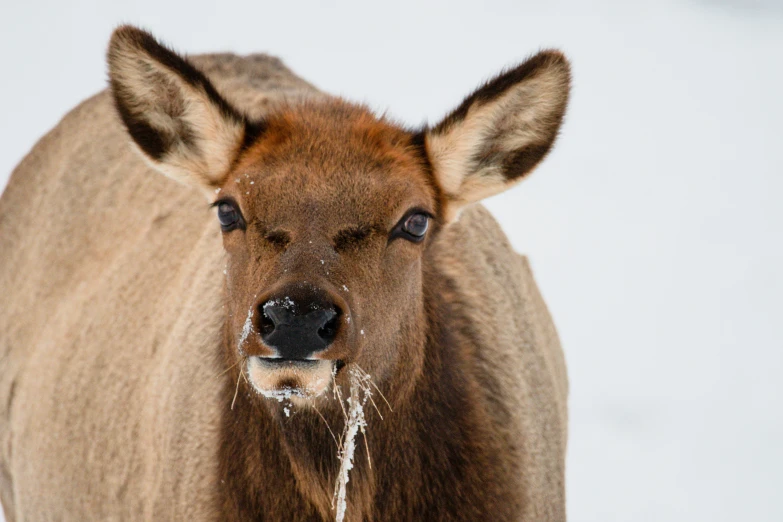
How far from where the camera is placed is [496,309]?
14.9 ft

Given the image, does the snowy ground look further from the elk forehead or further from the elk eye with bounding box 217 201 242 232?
the elk eye with bounding box 217 201 242 232

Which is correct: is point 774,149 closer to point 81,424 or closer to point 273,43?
point 273,43

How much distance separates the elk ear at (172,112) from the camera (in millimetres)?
3729

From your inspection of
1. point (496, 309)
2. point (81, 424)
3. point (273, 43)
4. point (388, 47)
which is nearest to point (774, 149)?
point (388, 47)

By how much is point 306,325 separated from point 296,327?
1.2 inches

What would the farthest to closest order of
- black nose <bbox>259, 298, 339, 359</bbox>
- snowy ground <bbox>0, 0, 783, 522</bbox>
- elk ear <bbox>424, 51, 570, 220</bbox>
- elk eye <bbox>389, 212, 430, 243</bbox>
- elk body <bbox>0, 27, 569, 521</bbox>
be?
1. snowy ground <bbox>0, 0, 783, 522</bbox>
2. elk ear <bbox>424, 51, 570, 220</bbox>
3. elk eye <bbox>389, 212, 430, 243</bbox>
4. elk body <bbox>0, 27, 569, 521</bbox>
5. black nose <bbox>259, 298, 339, 359</bbox>

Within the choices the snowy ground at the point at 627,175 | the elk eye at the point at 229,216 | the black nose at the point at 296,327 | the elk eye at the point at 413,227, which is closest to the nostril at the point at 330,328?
the black nose at the point at 296,327

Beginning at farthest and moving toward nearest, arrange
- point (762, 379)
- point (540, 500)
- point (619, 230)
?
point (619, 230)
point (762, 379)
point (540, 500)

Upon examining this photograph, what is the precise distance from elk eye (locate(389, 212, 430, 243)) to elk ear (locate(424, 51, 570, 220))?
0.98 ft

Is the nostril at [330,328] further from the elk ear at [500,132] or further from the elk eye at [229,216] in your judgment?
the elk ear at [500,132]

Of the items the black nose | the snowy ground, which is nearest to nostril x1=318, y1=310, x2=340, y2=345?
the black nose

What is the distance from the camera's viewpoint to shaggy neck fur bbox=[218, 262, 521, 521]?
3.58 meters

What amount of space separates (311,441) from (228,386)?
552 millimetres

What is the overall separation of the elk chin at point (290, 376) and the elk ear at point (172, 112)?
106 centimetres
